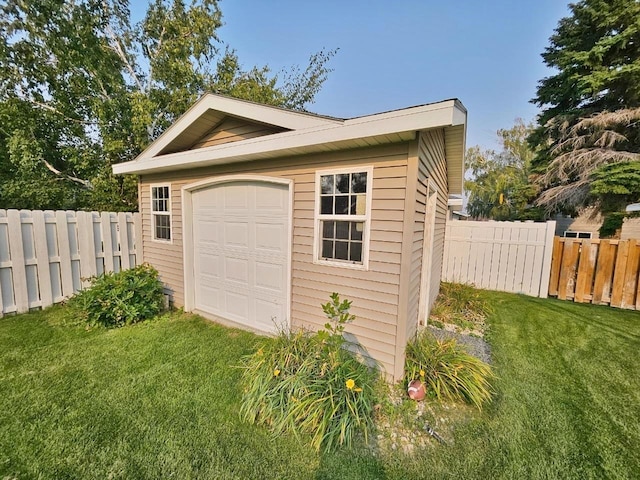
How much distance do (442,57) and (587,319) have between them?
8.46 m

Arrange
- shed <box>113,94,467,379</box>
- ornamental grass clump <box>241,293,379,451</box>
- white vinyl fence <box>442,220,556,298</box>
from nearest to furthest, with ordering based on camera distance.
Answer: ornamental grass clump <box>241,293,379,451</box> → shed <box>113,94,467,379</box> → white vinyl fence <box>442,220,556,298</box>

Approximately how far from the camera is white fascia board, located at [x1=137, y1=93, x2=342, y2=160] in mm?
3332

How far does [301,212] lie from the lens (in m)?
3.77

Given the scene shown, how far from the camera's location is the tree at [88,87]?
8.12 m

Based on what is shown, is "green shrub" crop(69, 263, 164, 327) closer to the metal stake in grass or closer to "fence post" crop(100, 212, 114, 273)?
"fence post" crop(100, 212, 114, 273)

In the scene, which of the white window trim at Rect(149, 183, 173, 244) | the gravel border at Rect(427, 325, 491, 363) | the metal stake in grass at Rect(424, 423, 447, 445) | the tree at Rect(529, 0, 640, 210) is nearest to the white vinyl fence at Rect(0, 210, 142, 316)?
the white window trim at Rect(149, 183, 173, 244)

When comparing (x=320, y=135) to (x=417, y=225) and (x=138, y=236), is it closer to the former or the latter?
(x=417, y=225)

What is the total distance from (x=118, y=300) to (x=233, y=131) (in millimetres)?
3594

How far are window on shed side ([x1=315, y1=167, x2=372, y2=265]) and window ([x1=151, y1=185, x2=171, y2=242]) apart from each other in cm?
369

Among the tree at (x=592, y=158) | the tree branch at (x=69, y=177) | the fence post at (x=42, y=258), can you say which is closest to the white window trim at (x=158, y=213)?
the fence post at (x=42, y=258)

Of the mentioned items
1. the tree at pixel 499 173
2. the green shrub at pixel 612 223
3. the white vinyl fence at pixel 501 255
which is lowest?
the white vinyl fence at pixel 501 255

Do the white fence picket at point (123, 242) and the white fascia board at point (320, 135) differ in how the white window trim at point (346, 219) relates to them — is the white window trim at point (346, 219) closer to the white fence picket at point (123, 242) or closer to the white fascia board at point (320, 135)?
the white fascia board at point (320, 135)

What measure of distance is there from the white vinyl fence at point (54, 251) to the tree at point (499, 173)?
841 inches

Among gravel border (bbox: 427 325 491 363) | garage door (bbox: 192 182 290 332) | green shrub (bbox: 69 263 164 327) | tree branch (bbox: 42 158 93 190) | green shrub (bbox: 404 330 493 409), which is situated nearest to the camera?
green shrub (bbox: 404 330 493 409)
